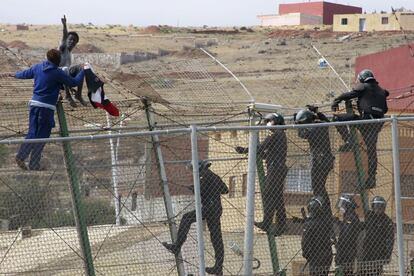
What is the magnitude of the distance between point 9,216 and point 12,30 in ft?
226

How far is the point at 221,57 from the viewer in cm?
5791

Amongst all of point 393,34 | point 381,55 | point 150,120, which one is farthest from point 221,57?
point 150,120

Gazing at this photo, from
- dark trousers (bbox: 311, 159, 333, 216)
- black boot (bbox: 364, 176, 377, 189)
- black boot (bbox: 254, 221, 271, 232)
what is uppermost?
dark trousers (bbox: 311, 159, 333, 216)

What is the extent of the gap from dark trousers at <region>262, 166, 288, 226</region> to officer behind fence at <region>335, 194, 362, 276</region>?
0.62 meters

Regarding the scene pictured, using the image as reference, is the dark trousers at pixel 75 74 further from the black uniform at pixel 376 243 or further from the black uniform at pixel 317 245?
the black uniform at pixel 376 243

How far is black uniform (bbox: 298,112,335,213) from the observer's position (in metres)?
11.4

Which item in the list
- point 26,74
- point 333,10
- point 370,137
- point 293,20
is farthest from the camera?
point 333,10

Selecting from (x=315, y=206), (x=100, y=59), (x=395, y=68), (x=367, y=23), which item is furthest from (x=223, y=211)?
(x=367, y=23)

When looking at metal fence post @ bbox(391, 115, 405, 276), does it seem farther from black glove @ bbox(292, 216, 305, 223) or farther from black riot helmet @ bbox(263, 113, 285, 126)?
black riot helmet @ bbox(263, 113, 285, 126)

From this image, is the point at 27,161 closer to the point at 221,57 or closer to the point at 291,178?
the point at 291,178

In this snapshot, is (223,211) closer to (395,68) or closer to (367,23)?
(395,68)

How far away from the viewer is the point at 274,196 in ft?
37.3

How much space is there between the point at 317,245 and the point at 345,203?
1.72ft

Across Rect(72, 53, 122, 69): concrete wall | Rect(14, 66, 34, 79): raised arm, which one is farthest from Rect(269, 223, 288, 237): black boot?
Rect(72, 53, 122, 69): concrete wall
